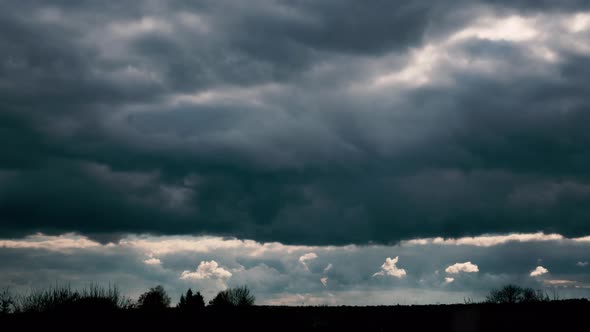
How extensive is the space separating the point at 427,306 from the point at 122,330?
1700 centimetres

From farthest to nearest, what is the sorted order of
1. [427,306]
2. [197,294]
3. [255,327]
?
1. [197,294]
2. [255,327]
3. [427,306]

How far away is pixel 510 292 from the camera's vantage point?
134m

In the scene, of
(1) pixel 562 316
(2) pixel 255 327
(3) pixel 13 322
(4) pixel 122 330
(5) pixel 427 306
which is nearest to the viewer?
(1) pixel 562 316

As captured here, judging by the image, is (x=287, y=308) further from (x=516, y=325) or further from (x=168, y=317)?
(x=516, y=325)

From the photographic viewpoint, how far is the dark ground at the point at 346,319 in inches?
1006

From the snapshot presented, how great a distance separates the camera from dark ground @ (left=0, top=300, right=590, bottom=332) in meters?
25.6

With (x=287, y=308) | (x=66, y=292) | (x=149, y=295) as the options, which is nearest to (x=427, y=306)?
(x=287, y=308)

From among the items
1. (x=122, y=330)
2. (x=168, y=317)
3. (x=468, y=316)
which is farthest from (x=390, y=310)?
(x=122, y=330)

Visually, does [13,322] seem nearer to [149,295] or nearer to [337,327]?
[337,327]

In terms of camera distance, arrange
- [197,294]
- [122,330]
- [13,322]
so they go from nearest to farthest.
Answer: [122,330] < [13,322] < [197,294]

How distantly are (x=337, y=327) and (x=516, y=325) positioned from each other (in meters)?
8.69

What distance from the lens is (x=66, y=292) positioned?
60125 millimetres

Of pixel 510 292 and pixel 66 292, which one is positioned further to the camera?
pixel 510 292

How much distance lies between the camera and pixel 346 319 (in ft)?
100
